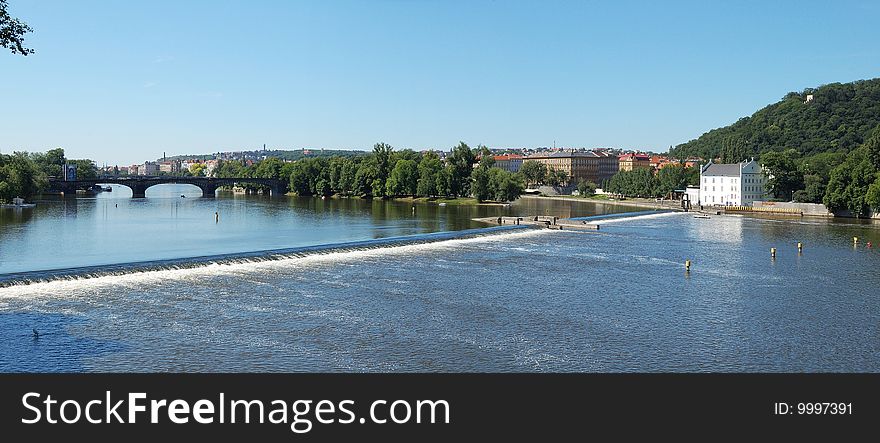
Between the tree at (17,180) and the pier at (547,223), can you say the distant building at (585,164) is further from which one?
the tree at (17,180)

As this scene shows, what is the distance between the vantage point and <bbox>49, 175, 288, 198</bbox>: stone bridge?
370 feet

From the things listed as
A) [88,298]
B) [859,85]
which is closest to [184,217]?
[88,298]

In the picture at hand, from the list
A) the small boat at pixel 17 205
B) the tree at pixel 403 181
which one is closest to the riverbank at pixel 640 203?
the tree at pixel 403 181

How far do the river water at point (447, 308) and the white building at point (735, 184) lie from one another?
1792 inches

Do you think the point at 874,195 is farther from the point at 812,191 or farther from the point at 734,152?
the point at 734,152

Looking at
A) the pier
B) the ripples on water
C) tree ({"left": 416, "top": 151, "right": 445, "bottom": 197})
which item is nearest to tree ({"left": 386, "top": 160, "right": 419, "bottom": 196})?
tree ({"left": 416, "top": 151, "right": 445, "bottom": 197})

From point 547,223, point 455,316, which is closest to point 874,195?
point 547,223

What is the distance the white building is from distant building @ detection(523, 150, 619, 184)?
252ft

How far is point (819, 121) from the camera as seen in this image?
13925cm

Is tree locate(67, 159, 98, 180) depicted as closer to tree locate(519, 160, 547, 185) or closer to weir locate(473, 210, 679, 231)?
Answer: tree locate(519, 160, 547, 185)

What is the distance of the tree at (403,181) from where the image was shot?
11038cm
